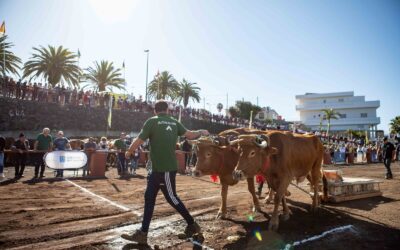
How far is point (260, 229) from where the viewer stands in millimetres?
5473

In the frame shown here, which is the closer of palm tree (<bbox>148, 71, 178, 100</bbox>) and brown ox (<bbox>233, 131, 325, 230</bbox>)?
brown ox (<bbox>233, 131, 325, 230</bbox>)

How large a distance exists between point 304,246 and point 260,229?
1048 mm

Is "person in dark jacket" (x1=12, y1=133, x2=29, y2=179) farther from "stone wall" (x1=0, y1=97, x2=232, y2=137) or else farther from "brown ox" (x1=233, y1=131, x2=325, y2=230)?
"brown ox" (x1=233, y1=131, x2=325, y2=230)

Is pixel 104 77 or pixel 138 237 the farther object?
pixel 104 77

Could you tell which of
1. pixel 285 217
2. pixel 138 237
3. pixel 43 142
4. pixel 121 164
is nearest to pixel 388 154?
pixel 285 217

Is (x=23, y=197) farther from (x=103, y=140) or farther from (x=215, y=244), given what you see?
(x=103, y=140)

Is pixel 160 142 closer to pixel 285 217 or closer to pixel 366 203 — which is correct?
pixel 285 217

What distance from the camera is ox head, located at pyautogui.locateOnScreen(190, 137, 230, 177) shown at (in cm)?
619

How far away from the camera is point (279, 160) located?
6223mm

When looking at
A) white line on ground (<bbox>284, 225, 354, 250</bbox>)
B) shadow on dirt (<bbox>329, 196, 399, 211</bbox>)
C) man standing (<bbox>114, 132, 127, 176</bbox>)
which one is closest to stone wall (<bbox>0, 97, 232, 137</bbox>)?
man standing (<bbox>114, 132, 127, 176</bbox>)

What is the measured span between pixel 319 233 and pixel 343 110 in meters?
91.6

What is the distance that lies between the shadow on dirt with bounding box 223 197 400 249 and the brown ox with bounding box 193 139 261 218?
2.25ft

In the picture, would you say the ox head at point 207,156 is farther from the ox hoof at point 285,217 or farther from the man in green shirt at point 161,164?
the ox hoof at point 285,217

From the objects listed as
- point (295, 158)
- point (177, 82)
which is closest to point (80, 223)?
point (295, 158)
